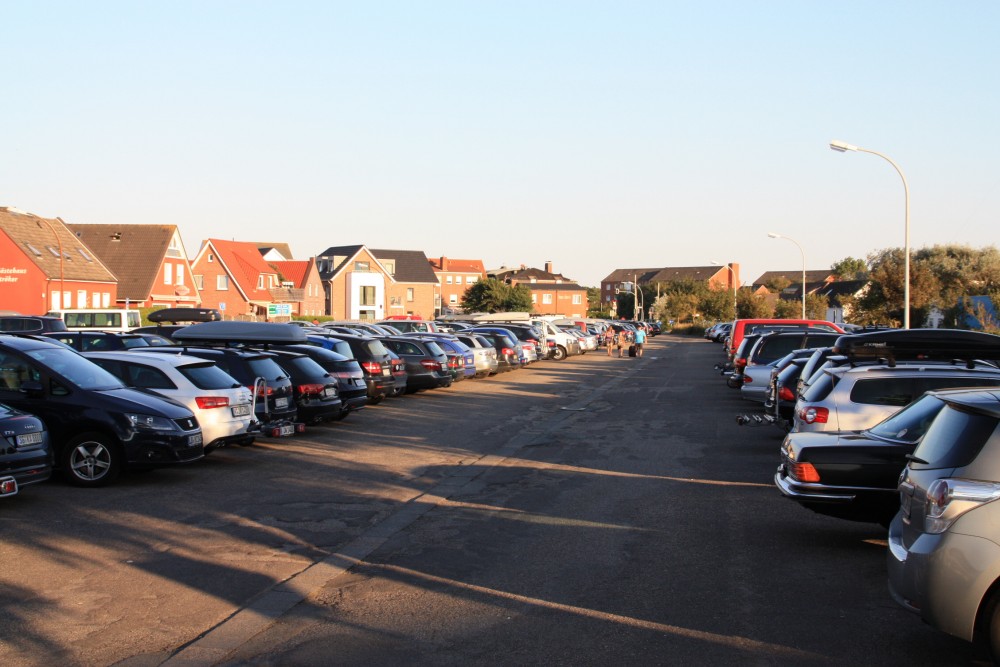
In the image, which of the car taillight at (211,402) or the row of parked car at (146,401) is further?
the car taillight at (211,402)

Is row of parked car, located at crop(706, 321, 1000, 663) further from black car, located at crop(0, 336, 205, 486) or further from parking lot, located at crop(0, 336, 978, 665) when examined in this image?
black car, located at crop(0, 336, 205, 486)

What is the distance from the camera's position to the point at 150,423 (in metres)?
11.6

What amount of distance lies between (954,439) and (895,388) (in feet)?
18.8

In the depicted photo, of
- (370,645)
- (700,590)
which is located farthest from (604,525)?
(370,645)

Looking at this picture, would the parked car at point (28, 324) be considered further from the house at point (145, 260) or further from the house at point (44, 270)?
the house at point (145, 260)

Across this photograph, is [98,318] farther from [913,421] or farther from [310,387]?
[913,421]

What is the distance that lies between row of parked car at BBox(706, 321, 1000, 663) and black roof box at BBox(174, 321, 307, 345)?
926cm

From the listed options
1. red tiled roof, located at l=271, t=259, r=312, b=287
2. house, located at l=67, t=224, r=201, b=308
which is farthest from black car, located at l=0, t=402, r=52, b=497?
red tiled roof, located at l=271, t=259, r=312, b=287

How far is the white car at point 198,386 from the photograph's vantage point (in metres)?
12.7

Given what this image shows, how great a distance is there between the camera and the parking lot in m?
6.13

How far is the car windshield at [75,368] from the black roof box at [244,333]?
6799 mm

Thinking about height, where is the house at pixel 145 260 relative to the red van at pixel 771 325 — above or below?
above

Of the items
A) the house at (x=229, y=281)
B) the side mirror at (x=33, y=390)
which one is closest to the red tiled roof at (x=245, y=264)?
the house at (x=229, y=281)

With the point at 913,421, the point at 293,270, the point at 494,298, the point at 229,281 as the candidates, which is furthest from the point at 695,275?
the point at 913,421
